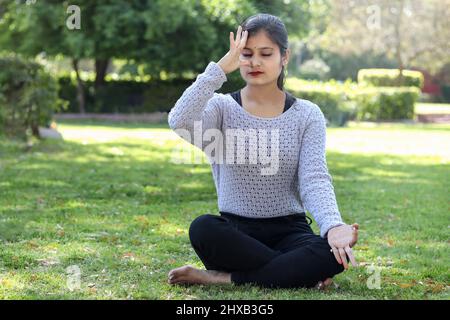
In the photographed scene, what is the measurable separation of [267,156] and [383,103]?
20595 millimetres

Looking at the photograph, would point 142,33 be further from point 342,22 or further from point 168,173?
point 342,22

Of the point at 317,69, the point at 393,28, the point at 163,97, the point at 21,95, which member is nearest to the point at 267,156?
the point at 21,95

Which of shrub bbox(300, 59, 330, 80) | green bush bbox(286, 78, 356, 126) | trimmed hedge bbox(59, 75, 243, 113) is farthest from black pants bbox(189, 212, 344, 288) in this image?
shrub bbox(300, 59, 330, 80)

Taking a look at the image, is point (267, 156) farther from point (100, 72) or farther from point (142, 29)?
point (100, 72)

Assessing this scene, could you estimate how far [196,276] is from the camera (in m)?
4.02

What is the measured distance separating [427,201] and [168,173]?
10.6ft

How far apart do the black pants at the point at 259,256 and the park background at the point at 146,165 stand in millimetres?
88

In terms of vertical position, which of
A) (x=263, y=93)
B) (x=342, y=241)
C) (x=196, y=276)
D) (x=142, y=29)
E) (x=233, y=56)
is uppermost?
(x=142, y=29)

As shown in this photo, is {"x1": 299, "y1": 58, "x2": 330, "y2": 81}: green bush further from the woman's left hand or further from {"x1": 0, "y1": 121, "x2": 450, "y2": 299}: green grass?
the woman's left hand

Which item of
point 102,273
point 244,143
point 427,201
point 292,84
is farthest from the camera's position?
point 292,84

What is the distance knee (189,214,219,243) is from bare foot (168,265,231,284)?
0.16 metres

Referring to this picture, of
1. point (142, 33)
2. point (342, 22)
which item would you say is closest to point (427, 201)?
point (142, 33)

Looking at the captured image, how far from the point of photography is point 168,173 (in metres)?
9.60

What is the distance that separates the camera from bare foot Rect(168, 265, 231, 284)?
402 cm
